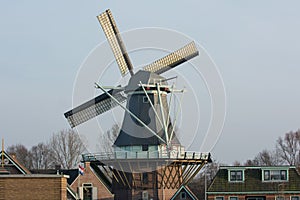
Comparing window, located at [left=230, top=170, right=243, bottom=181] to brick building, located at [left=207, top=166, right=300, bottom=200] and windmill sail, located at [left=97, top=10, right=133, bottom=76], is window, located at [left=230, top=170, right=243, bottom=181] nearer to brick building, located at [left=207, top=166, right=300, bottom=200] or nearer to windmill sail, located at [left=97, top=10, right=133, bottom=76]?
brick building, located at [left=207, top=166, right=300, bottom=200]

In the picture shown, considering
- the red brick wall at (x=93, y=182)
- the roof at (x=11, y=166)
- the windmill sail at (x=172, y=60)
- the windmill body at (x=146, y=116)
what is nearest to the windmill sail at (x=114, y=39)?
the windmill sail at (x=172, y=60)

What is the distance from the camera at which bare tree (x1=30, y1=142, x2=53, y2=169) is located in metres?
97.4

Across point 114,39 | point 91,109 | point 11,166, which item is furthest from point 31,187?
point 114,39

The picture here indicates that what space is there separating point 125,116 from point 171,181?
6466mm

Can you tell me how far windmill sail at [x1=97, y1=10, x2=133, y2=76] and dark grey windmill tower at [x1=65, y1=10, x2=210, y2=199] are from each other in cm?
8

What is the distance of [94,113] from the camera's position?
5775 centimetres

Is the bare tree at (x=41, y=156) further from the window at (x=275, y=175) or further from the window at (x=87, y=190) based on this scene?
the window at (x=275, y=175)

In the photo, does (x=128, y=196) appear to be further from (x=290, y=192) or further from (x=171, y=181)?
(x=290, y=192)

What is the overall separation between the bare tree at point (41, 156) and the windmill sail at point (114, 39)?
41.3 metres

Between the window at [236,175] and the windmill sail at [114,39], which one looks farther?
the windmill sail at [114,39]

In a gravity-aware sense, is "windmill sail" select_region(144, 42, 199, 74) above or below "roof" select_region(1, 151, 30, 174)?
above

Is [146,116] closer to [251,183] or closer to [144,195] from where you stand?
[144,195]

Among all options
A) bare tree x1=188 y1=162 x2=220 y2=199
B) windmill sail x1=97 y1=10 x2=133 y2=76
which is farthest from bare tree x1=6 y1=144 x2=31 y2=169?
windmill sail x1=97 y1=10 x2=133 y2=76

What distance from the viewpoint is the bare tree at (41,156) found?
97381 millimetres
